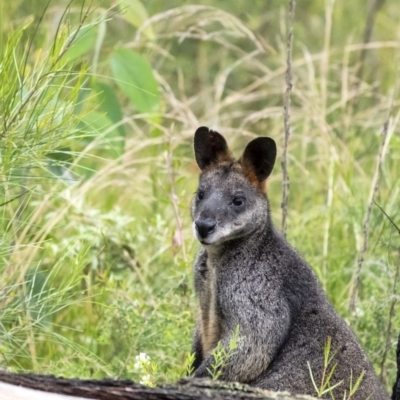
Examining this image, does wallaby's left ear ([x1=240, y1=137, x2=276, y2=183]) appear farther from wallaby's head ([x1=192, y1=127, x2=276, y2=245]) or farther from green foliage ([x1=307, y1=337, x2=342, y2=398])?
green foliage ([x1=307, y1=337, x2=342, y2=398])

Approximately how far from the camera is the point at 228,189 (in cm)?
466

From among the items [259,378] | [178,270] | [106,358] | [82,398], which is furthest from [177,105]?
[82,398]

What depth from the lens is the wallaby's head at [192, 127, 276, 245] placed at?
445cm

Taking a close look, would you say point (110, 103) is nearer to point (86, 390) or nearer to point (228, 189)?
point (228, 189)

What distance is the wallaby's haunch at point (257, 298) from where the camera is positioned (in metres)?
4.32

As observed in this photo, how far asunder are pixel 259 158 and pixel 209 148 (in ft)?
1.08

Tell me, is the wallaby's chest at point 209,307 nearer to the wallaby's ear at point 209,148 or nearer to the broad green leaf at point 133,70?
the wallaby's ear at point 209,148

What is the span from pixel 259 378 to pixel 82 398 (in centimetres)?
170

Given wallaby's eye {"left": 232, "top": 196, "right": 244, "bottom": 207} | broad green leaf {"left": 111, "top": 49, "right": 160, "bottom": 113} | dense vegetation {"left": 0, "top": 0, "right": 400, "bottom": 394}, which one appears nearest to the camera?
dense vegetation {"left": 0, "top": 0, "right": 400, "bottom": 394}

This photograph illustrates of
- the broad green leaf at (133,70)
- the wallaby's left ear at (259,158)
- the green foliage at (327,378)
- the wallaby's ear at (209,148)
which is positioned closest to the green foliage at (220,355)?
the green foliage at (327,378)

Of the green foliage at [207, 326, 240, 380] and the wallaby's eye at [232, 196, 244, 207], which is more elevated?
the wallaby's eye at [232, 196, 244, 207]

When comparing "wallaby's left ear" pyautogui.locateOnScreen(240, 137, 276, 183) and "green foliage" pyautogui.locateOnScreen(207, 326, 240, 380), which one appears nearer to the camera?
"green foliage" pyautogui.locateOnScreen(207, 326, 240, 380)

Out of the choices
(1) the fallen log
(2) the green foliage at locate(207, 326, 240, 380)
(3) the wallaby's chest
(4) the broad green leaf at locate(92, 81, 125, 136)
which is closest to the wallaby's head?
(3) the wallaby's chest

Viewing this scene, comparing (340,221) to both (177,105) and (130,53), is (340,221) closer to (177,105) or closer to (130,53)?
(177,105)
